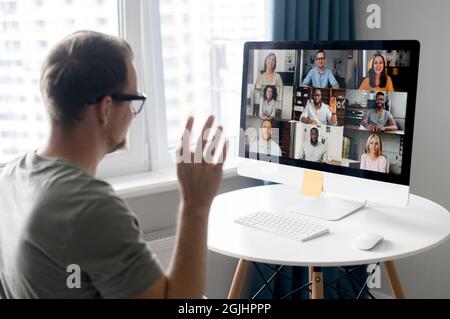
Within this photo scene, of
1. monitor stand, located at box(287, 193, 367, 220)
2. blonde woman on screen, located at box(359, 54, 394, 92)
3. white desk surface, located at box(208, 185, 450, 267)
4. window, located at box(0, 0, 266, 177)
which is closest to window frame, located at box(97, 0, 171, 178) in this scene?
window, located at box(0, 0, 266, 177)

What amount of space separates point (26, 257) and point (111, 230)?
18 cm

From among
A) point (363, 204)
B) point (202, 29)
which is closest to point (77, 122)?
point (363, 204)

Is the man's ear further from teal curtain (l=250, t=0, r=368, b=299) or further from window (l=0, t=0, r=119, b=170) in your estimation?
teal curtain (l=250, t=0, r=368, b=299)

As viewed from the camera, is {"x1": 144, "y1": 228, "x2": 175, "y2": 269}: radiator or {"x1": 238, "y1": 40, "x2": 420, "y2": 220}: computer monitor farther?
{"x1": 144, "y1": 228, "x2": 175, "y2": 269}: radiator

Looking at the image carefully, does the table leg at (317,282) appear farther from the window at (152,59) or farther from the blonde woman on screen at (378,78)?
the window at (152,59)

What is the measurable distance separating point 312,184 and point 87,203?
974 millimetres

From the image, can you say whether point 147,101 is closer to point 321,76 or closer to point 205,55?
point 205,55

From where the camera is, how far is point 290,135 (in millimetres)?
1932

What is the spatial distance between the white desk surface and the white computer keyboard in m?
0.02

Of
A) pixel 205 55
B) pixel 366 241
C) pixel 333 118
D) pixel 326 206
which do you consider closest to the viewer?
pixel 366 241

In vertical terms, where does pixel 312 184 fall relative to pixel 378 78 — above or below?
below

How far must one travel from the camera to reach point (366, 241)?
5.24 ft

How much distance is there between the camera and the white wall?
2.38m

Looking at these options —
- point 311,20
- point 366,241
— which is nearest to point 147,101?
point 311,20
